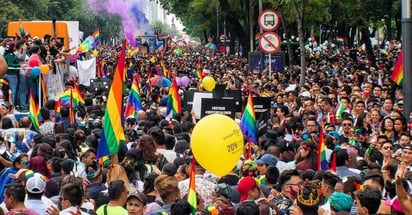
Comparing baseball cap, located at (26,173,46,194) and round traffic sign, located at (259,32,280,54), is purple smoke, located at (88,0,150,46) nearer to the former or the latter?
round traffic sign, located at (259,32,280,54)

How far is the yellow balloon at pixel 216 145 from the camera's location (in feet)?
28.1

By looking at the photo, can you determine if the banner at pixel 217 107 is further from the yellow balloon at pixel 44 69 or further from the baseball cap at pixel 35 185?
the baseball cap at pixel 35 185

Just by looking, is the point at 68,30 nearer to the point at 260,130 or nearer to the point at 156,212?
the point at 260,130

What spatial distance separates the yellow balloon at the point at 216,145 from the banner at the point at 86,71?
1800 centimetres

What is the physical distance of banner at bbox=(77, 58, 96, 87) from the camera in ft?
87.3

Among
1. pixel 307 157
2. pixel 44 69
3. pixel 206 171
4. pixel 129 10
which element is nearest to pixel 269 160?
pixel 307 157

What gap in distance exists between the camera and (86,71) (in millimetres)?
26953

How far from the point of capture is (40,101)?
18.0 m

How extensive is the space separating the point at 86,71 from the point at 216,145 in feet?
61.6

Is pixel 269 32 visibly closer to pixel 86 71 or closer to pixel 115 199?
pixel 86 71

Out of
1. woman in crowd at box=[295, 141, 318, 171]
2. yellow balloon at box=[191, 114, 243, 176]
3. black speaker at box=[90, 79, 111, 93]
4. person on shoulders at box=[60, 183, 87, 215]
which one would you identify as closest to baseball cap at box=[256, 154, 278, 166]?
woman in crowd at box=[295, 141, 318, 171]

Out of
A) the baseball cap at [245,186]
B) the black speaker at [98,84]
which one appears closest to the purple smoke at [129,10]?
the black speaker at [98,84]

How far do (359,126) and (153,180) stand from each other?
5629mm

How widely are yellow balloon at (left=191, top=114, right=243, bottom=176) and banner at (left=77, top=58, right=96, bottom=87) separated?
59.1 ft
